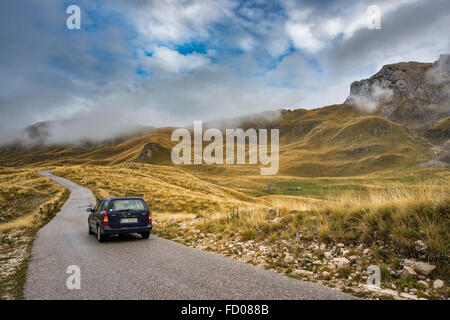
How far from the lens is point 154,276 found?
18.9 ft

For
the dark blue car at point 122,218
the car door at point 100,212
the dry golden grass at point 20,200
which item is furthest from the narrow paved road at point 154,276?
the dry golden grass at point 20,200

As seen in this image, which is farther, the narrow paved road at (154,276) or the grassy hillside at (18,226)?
the grassy hillside at (18,226)

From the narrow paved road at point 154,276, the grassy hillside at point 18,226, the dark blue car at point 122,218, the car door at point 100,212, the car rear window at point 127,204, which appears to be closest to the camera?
the narrow paved road at point 154,276

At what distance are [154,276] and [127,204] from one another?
582 centimetres

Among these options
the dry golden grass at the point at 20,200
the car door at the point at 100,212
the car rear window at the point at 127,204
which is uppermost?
the car rear window at the point at 127,204

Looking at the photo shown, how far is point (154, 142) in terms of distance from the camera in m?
192

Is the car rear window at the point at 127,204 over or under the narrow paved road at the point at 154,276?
over

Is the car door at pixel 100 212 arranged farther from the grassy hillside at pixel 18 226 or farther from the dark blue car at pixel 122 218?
the grassy hillside at pixel 18 226

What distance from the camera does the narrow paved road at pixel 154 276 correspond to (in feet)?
15.4

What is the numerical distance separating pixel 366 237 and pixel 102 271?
21.4 feet

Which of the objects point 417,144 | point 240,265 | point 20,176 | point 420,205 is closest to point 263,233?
point 240,265

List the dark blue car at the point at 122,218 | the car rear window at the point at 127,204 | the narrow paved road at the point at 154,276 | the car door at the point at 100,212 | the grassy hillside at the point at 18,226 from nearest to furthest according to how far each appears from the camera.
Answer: the narrow paved road at the point at 154,276
the grassy hillside at the point at 18,226
the dark blue car at the point at 122,218
the car door at the point at 100,212
the car rear window at the point at 127,204

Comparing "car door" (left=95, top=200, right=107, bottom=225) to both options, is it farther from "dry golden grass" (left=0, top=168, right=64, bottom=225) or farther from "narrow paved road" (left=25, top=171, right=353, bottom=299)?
"dry golden grass" (left=0, top=168, right=64, bottom=225)

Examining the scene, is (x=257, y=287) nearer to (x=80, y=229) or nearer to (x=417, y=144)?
(x=80, y=229)
